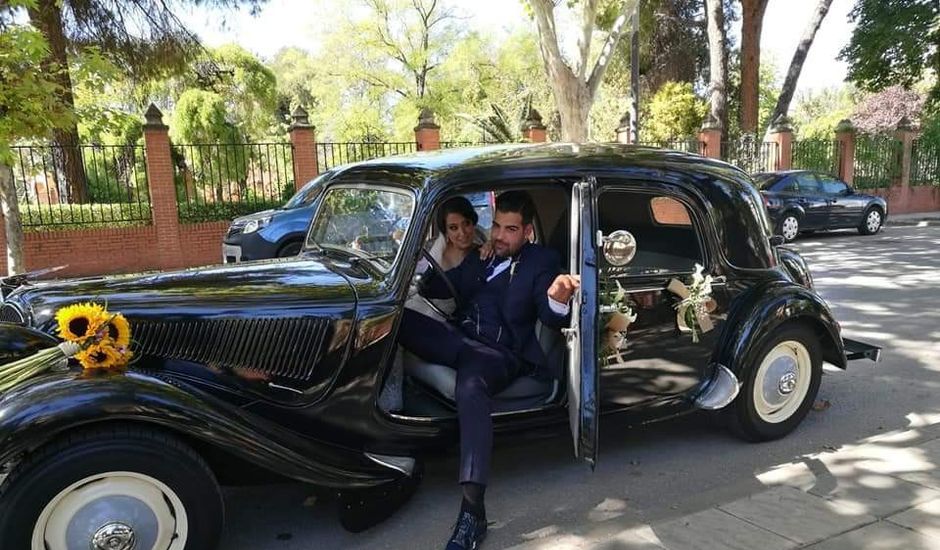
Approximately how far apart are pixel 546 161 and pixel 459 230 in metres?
0.71

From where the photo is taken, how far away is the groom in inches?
127

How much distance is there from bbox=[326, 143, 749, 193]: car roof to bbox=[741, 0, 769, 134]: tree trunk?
19.5 m

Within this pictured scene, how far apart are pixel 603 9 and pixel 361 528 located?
45.7ft

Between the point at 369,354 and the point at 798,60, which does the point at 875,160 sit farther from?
the point at 369,354

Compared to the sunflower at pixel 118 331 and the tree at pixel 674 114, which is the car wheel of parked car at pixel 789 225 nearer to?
the tree at pixel 674 114

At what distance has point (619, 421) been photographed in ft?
12.8

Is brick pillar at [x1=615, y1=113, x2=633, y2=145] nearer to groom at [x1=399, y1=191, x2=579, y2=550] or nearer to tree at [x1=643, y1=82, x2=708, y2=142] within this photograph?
tree at [x1=643, y1=82, x2=708, y2=142]

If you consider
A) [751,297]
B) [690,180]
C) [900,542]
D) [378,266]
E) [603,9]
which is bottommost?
[900,542]

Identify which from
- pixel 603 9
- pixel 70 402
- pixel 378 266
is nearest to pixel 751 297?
pixel 378 266

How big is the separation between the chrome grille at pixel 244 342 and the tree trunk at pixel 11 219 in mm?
5830

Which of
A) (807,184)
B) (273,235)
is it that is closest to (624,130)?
(807,184)

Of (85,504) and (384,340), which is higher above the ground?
(384,340)

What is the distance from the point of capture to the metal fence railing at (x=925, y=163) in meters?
22.7

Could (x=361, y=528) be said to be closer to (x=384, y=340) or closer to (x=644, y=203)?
(x=384, y=340)
